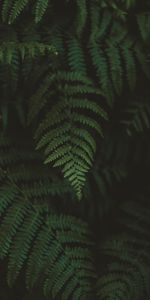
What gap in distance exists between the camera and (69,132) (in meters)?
2.65

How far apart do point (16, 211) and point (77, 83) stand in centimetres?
76

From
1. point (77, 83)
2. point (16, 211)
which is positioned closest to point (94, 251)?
point (16, 211)

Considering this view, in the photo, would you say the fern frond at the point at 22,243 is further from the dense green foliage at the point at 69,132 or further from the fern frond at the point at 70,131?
the fern frond at the point at 70,131

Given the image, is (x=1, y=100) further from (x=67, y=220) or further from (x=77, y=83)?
(x=67, y=220)

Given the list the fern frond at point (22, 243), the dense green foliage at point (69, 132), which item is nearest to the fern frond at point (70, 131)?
the dense green foliage at point (69, 132)

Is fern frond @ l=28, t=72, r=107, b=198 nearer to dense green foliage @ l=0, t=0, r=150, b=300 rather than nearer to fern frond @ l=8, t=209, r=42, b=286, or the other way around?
dense green foliage @ l=0, t=0, r=150, b=300

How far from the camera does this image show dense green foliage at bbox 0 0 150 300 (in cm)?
270

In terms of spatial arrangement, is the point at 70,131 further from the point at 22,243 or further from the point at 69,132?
the point at 22,243

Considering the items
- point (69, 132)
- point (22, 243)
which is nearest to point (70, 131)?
point (69, 132)

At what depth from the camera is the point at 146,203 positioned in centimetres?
319

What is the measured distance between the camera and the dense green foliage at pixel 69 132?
2.70 m

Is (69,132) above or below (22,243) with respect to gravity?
above

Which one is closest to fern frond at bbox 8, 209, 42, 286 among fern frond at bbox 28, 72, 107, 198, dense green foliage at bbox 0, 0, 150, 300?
dense green foliage at bbox 0, 0, 150, 300

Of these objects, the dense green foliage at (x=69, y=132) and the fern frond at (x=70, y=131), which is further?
the dense green foliage at (x=69, y=132)
